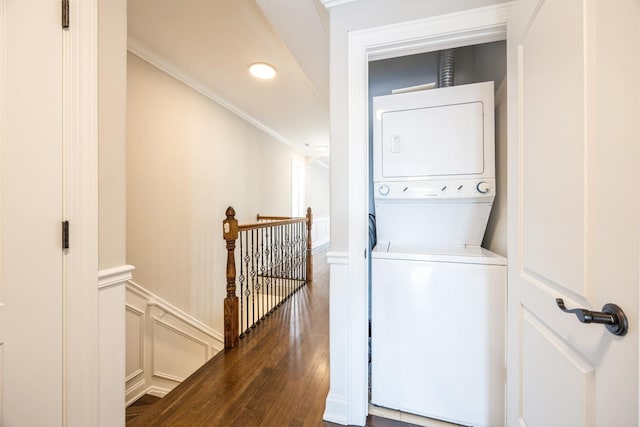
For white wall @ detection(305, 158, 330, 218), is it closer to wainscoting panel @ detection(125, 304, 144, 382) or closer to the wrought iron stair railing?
the wrought iron stair railing

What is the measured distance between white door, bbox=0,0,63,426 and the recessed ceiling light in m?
1.82

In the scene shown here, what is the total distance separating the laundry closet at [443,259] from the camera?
1221 mm

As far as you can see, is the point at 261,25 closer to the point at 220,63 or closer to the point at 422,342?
the point at 220,63

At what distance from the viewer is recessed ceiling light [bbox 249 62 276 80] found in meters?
2.40

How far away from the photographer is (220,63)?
2383mm

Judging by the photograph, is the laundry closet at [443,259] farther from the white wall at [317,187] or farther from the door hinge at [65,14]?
the white wall at [317,187]

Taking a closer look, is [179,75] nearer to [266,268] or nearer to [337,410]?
[266,268]

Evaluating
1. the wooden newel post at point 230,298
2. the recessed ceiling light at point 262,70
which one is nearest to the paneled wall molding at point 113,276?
the wooden newel post at point 230,298

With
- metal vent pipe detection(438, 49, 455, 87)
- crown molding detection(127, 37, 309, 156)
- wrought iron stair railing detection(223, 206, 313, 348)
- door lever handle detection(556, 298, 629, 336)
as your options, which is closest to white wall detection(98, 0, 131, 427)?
wrought iron stair railing detection(223, 206, 313, 348)

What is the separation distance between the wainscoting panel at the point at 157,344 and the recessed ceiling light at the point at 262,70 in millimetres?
2364

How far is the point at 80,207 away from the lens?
2.67 feet

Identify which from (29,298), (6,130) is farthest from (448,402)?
(6,130)

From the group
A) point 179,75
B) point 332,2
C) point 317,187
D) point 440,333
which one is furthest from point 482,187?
point 317,187

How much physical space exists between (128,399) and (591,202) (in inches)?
127
